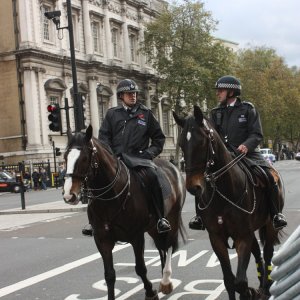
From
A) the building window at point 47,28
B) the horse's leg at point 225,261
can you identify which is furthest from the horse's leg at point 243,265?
the building window at point 47,28

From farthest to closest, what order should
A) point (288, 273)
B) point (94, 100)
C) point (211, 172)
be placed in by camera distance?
1. point (94, 100)
2. point (211, 172)
3. point (288, 273)

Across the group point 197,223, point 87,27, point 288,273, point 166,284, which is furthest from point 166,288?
point 87,27

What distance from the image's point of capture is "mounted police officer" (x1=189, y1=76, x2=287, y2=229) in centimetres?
612

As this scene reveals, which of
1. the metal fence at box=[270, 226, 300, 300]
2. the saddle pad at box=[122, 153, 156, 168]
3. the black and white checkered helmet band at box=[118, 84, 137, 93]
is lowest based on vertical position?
the metal fence at box=[270, 226, 300, 300]

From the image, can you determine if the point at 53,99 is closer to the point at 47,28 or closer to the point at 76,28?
the point at 47,28

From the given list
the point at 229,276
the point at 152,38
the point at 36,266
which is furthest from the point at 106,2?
the point at 229,276

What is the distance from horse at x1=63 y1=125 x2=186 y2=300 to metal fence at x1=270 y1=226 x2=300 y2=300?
324 centimetres

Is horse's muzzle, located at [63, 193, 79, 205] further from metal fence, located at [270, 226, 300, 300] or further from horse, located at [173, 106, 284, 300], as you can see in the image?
metal fence, located at [270, 226, 300, 300]

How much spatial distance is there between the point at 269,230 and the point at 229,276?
4.04 ft

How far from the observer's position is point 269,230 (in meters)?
6.63

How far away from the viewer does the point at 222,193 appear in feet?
18.4

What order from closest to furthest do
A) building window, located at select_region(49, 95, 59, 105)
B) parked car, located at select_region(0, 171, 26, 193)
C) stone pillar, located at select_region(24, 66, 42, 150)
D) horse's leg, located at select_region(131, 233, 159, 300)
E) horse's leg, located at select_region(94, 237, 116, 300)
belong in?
horse's leg, located at select_region(94, 237, 116, 300) → horse's leg, located at select_region(131, 233, 159, 300) → parked car, located at select_region(0, 171, 26, 193) → stone pillar, located at select_region(24, 66, 42, 150) → building window, located at select_region(49, 95, 59, 105)

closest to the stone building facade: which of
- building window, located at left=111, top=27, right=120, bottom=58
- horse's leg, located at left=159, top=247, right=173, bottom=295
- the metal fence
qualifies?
building window, located at left=111, top=27, right=120, bottom=58

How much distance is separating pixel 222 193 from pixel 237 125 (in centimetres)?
95
